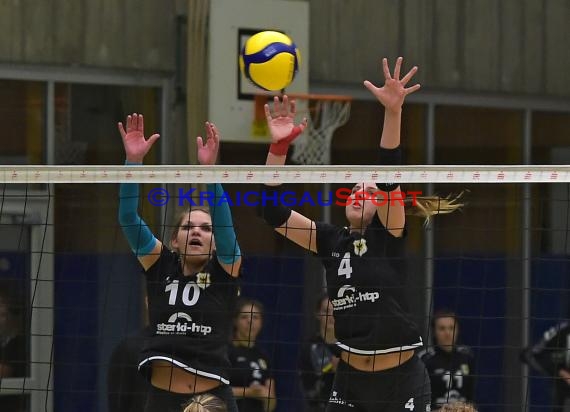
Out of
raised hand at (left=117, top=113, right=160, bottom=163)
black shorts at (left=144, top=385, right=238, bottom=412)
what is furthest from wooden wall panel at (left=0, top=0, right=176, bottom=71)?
black shorts at (left=144, top=385, right=238, bottom=412)

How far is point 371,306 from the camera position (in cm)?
585

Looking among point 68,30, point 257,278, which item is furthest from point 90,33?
point 257,278

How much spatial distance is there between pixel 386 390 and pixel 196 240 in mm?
1133

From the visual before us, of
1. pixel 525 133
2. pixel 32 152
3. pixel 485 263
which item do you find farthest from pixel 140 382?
pixel 525 133

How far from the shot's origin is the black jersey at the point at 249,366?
28.8 feet

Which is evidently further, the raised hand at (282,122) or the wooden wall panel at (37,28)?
the wooden wall panel at (37,28)

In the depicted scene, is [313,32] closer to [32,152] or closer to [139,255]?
[32,152]

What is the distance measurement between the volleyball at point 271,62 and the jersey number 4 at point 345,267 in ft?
7.30

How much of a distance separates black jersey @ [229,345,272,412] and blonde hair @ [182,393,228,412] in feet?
10.3

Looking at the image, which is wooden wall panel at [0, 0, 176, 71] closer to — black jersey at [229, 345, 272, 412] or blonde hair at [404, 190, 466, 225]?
black jersey at [229, 345, 272, 412]

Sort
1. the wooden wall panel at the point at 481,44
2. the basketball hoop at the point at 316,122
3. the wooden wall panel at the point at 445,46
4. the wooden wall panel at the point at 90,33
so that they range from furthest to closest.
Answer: the wooden wall panel at the point at 481,44 → the wooden wall panel at the point at 445,46 → the basketball hoop at the point at 316,122 → the wooden wall panel at the point at 90,33

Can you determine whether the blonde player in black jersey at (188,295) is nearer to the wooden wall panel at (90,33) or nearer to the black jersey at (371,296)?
the black jersey at (371,296)

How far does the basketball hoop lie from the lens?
32.8ft

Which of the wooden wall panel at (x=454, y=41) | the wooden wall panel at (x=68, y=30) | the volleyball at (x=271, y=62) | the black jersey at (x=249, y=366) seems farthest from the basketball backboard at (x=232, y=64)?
the black jersey at (x=249, y=366)
